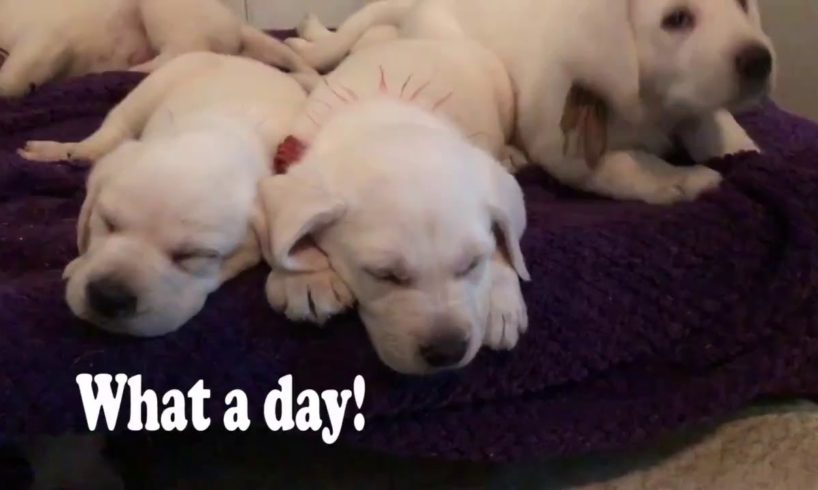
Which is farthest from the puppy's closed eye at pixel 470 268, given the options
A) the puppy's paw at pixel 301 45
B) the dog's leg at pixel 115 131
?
the puppy's paw at pixel 301 45

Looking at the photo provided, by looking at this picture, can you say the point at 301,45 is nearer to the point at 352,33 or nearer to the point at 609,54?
the point at 352,33

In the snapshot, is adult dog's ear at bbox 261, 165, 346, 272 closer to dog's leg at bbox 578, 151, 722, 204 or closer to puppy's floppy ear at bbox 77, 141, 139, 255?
puppy's floppy ear at bbox 77, 141, 139, 255

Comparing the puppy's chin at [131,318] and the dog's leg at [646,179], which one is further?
the dog's leg at [646,179]

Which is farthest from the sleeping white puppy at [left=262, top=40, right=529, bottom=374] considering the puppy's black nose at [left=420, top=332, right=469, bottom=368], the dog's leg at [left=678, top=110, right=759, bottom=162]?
the dog's leg at [left=678, top=110, right=759, bottom=162]

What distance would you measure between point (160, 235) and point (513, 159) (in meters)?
0.68

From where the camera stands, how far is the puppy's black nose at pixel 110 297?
3.58 feet

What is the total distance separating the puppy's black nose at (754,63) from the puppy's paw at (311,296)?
589mm

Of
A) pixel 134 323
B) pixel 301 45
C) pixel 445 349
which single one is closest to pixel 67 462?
pixel 134 323

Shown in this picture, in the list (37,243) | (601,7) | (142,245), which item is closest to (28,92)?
(37,243)

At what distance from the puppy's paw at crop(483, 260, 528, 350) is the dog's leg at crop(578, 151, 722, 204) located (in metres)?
0.34

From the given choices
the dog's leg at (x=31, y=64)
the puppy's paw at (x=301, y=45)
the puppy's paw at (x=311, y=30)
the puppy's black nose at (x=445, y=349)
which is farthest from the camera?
the puppy's paw at (x=311, y=30)

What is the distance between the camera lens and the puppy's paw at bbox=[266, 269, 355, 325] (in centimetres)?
114

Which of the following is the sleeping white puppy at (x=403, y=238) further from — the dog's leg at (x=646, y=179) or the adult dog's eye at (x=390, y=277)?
the dog's leg at (x=646, y=179)

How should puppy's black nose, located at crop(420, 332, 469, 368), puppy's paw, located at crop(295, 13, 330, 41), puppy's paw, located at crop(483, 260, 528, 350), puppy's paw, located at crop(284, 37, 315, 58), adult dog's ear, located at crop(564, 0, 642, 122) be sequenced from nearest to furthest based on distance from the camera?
puppy's black nose, located at crop(420, 332, 469, 368)
puppy's paw, located at crop(483, 260, 528, 350)
adult dog's ear, located at crop(564, 0, 642, 122)
puppy's paw, located at crop(284, 37, 315, 58)
puppy's paw, located at crop(295, 13, 330, 41)
